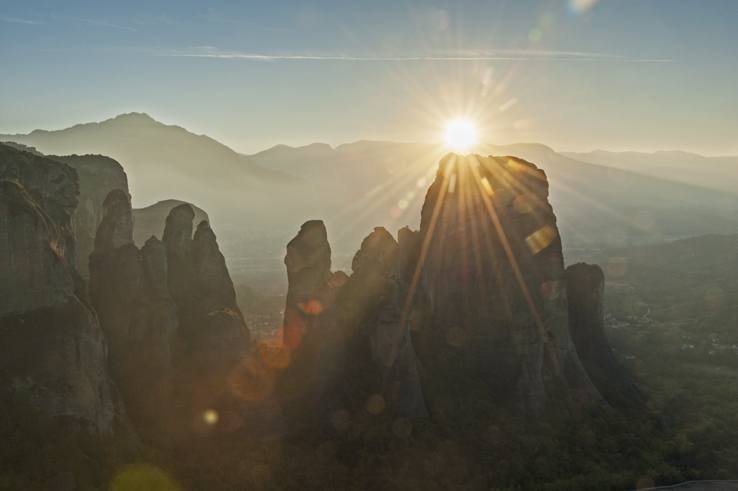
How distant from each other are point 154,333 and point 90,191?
26.0 meters

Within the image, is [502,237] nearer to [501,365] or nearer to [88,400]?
[501,365]

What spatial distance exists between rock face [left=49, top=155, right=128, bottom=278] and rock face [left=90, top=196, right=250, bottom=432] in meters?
7.91

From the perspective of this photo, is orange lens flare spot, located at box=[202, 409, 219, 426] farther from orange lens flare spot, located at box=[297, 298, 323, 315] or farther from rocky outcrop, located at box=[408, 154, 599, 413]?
rocky outcrop, located at box=[408, 154, 599, 413]

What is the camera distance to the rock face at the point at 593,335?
56.2 m

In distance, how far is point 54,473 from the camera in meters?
29.1

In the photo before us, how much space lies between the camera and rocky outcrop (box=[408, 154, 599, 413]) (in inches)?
1921

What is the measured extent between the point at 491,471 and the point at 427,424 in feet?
18.7

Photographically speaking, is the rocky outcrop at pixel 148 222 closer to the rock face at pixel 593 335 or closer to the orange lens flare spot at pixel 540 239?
the orange lens flare spot at pixel 540 239

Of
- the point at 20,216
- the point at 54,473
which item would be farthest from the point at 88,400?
the point at 20,216

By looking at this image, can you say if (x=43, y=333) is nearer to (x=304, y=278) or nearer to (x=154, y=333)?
(x=154, y=333)

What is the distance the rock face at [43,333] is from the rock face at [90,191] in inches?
765

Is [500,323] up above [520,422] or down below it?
above

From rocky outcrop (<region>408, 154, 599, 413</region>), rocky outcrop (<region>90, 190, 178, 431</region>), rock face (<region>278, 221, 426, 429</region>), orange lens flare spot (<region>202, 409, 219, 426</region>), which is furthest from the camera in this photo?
rocky outcrop (<region>408, 154, 599, 413</region>)

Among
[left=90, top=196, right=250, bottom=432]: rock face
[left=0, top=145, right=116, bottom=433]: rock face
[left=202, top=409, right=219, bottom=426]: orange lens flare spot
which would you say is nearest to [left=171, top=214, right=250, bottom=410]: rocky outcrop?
[left=90, top=196, right=250, bottom=432]: rock face
